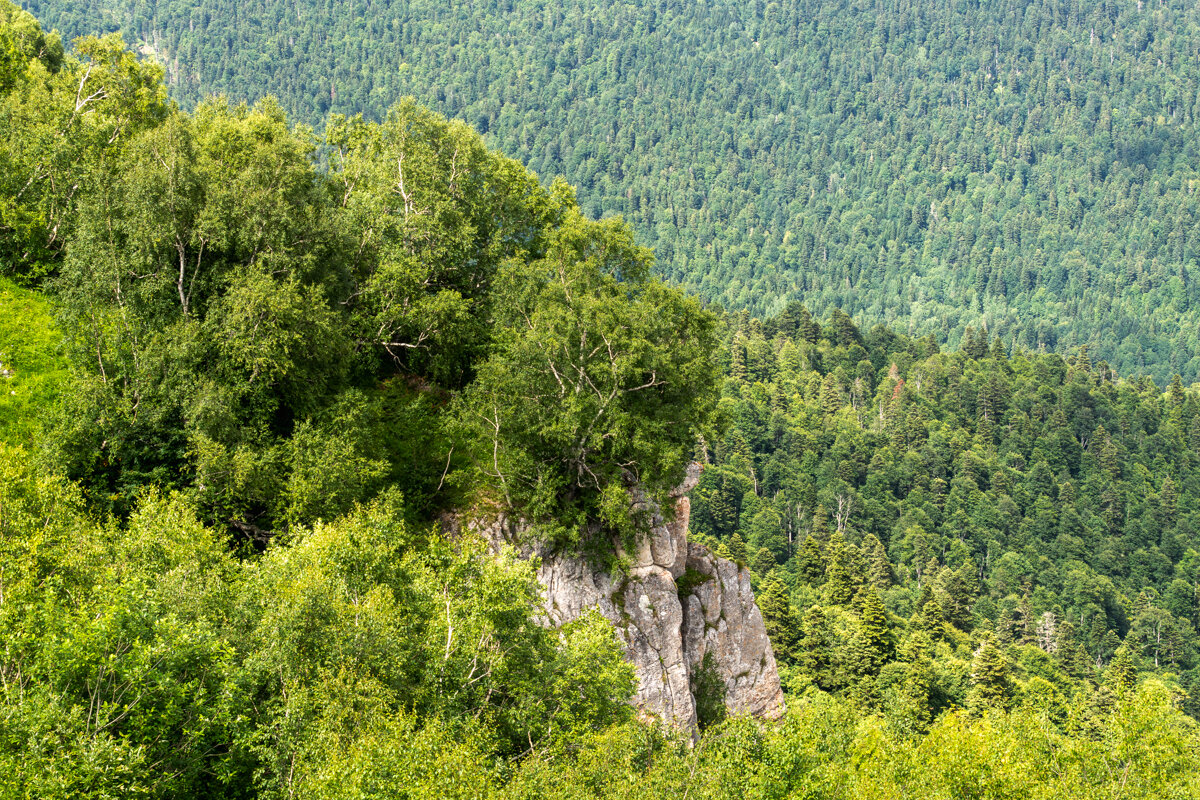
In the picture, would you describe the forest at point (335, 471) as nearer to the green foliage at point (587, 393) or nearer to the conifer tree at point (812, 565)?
the green foliage at point (587, 393)

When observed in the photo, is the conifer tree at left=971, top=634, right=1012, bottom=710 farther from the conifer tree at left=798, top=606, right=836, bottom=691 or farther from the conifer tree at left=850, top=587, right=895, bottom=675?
the conifer tree at left=798, top=606, right=836, bottom=691

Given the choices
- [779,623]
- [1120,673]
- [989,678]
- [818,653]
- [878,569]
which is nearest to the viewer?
[989,678]

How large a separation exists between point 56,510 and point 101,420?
7159 millimetres

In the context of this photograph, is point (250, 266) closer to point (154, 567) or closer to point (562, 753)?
point (154, 567)

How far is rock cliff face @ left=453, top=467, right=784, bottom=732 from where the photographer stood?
48719 millimetres

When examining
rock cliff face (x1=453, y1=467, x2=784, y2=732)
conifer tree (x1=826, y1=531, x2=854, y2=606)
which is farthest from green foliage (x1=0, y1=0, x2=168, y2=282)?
conifer tree (x1=826, y1=531, x2=854, y2=606)

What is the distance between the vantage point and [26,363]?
48.7 metres

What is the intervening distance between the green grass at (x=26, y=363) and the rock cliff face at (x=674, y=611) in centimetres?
1725

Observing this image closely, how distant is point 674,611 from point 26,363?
28019 mm

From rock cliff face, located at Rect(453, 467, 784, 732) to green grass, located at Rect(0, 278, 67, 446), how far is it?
56.6 feet

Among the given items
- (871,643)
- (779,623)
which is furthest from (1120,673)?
(779,623)

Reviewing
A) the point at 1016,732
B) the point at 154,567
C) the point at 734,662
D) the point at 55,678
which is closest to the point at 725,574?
the point at 734,662

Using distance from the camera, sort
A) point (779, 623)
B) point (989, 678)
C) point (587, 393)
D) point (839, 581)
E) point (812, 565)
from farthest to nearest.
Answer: point (812, 565), point (839, 581), point (779, 623), point (989, 678), point (587, 393)

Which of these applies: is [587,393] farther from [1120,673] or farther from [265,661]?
[1120,673]
